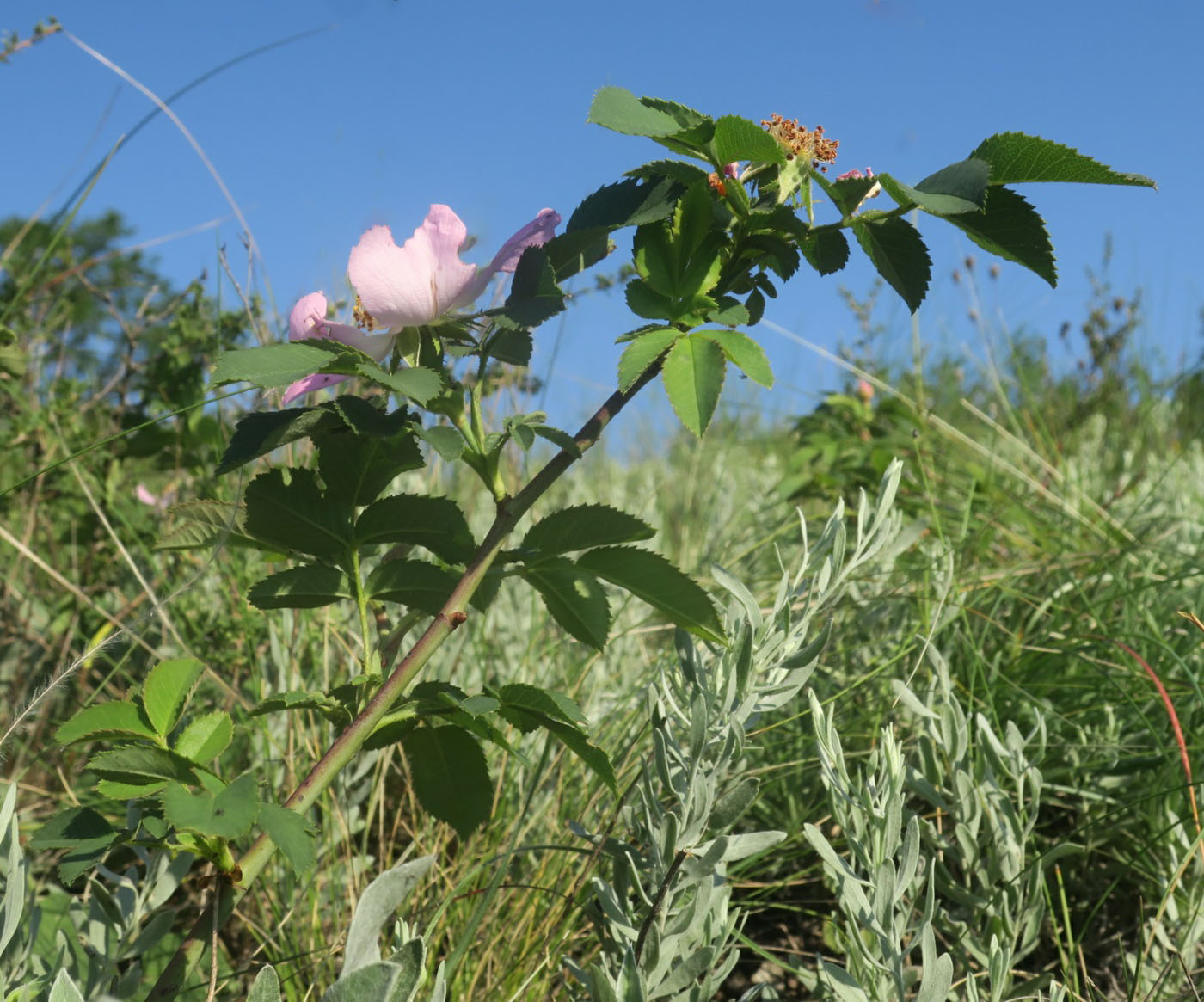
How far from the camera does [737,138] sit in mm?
868

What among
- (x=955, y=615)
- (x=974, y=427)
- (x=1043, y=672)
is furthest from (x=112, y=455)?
(x=974, y=427)

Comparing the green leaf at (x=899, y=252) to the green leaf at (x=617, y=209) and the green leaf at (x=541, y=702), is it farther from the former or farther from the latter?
the green leaf at (x=541, y=702)

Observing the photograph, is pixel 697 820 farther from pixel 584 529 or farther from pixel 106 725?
pixel 106 725

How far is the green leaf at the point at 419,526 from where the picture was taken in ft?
3.11

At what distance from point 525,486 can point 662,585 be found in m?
0.15

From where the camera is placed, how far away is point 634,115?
2.86ft

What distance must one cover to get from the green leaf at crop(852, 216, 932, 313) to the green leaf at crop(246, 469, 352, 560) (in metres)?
0.53

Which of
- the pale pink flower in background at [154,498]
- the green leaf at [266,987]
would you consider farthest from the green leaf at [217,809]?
the pale pink flower in background at [154,498]

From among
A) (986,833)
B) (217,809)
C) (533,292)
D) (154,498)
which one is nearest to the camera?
(217,809)

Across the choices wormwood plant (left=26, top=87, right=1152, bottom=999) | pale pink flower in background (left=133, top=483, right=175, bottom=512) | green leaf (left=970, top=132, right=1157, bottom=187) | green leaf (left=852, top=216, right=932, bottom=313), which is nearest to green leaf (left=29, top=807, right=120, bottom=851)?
wormwood plant (left=26, top=87, right=1152, bottom=999)

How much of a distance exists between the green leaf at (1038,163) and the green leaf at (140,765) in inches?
33.4

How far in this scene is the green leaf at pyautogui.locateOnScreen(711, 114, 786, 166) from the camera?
2.81 feet

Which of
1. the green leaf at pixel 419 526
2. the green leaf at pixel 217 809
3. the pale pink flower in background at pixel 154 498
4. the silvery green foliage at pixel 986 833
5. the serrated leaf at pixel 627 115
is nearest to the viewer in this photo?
the green leaf at pixel 217 809

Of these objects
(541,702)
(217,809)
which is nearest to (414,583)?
(541,702)
